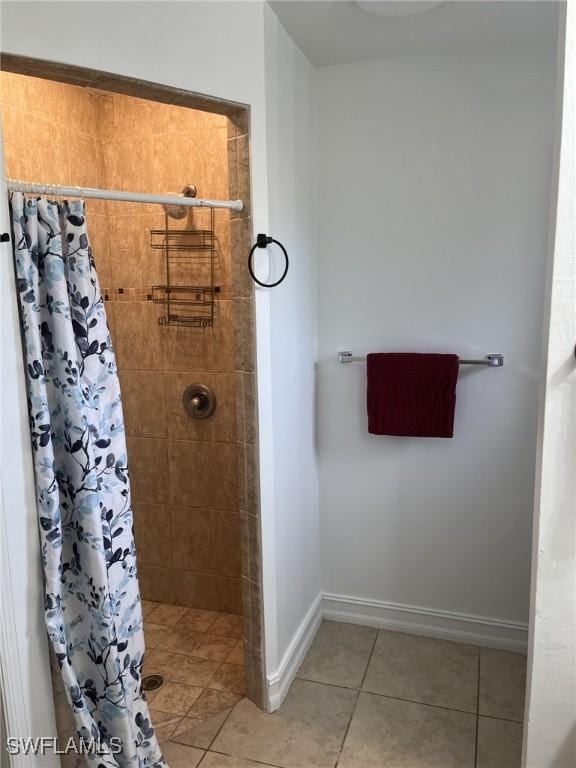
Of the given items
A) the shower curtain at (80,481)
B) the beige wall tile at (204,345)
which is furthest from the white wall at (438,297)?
the shower curtain at (80,481)

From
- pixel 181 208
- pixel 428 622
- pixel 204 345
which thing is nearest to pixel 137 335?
pixel 204 345

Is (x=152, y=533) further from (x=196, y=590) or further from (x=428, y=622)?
(x=428, y=622)

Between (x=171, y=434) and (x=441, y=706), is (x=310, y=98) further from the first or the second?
(x=441, y=706)

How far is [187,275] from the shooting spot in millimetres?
2658

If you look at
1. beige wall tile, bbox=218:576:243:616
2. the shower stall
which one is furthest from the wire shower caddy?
beige wall tile, bbox=218:576:243:616

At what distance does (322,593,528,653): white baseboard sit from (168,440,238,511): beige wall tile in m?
0.67

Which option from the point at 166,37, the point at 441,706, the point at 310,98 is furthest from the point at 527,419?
the point at 166,37

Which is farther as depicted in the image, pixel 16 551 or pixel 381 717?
pixel 381 717

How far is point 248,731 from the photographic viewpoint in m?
2.12

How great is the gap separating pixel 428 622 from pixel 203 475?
1.21 metres

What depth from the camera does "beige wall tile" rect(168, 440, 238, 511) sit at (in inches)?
109

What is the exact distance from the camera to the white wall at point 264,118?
1.51 meters

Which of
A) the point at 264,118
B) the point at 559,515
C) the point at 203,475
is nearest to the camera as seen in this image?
the point at 559,515

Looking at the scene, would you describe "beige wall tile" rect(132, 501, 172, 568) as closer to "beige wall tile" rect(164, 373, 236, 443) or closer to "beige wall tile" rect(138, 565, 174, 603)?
"beige wall tile" rect(138, 565, 174, 603)
